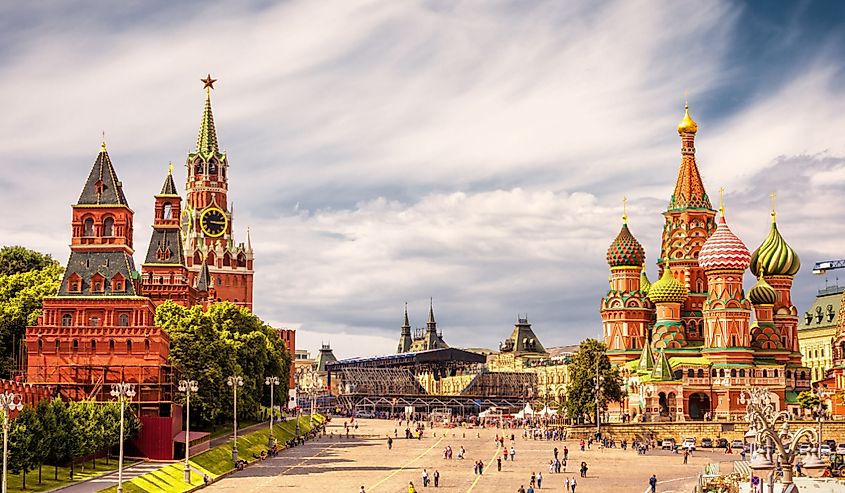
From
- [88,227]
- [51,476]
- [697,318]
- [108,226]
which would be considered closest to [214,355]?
[108,226]

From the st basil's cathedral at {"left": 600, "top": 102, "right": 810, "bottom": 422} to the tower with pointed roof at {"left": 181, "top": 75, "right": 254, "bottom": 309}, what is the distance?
54581mm

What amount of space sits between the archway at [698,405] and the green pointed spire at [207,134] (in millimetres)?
82603

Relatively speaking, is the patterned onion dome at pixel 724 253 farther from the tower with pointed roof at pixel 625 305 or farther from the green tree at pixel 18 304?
the green tree at pixel 18 304

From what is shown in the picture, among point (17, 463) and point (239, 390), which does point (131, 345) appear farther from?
point (17, 463)

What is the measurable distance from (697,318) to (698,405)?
13.9 meters

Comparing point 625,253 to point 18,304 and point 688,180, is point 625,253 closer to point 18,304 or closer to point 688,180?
point 688,180

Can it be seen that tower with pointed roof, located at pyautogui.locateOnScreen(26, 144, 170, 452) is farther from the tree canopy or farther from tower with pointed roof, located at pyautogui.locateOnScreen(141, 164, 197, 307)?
tower with pointed roof, located at pyautogui.locateOnScreen(141, 164, 197, 307)

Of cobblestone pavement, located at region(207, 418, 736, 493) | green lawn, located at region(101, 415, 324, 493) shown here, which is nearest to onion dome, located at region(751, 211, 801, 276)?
cobblestone pavement, located at region(207, 418, 736, 493)

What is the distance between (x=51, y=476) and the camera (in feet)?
231

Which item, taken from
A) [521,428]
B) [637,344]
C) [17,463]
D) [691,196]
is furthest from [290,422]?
[17,463]

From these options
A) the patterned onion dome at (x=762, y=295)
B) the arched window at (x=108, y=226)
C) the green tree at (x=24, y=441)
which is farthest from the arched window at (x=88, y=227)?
the patterned onion dome at (x=762, y=295)

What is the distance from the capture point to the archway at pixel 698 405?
140 meters

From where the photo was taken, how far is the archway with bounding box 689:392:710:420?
140 meters

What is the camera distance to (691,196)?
6142 inches
